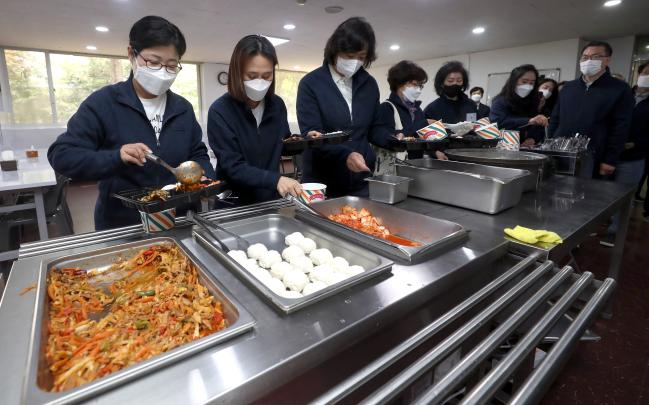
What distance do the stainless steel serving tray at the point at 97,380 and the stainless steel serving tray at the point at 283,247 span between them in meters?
0.06

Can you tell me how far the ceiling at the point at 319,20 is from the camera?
15.8 ft

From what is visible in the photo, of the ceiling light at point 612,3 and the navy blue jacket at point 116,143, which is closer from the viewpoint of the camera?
the navy blue jacket at point 116,143

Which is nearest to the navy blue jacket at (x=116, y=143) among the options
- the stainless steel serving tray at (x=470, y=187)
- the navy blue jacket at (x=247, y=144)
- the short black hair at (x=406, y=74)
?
the navy blue jacket at (x=247, y=144)

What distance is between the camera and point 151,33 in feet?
4.29

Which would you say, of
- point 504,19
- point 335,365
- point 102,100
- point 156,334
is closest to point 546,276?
point 335,365

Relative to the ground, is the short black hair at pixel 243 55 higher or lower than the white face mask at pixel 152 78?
higher

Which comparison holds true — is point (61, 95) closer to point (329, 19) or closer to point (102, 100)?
point (329, 19)

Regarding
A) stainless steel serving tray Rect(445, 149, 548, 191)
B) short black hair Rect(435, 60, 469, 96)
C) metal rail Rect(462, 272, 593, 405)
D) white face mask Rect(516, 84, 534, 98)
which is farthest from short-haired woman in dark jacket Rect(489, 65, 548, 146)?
metal rail Rect(462, 272, 593, 405)

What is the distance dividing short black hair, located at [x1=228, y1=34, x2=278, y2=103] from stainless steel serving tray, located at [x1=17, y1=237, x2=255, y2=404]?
832 millimetres

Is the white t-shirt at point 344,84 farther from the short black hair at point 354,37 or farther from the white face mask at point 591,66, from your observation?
the white face mask at point 591,66

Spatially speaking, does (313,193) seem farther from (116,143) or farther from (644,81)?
(644,81)

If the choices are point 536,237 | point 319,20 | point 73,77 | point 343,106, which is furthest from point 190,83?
point 536,237

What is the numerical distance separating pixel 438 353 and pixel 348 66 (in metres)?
1.63

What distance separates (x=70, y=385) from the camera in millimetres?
552
